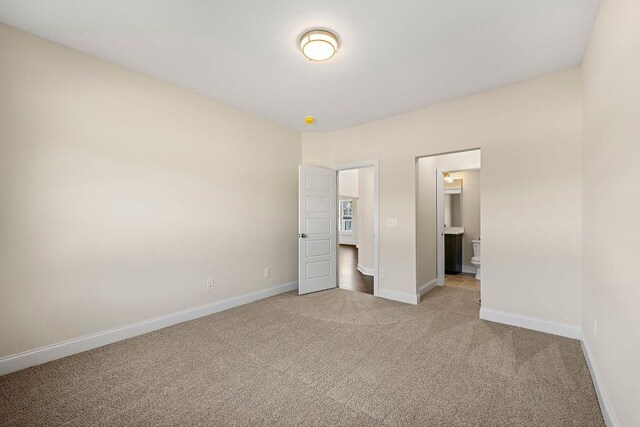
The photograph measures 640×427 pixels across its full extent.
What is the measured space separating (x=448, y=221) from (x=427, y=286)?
8.25ft

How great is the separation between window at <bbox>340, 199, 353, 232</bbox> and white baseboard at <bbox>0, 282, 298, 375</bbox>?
8118 millimetres

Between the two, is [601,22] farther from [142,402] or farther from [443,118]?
[142,402]

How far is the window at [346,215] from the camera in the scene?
1175 centimetres

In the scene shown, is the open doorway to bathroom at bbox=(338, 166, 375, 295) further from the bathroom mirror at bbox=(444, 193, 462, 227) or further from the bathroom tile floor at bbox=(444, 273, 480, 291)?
the bathroom mirror at bbox=(444, 193, 462, 227)

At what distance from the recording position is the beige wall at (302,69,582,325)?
279 cm

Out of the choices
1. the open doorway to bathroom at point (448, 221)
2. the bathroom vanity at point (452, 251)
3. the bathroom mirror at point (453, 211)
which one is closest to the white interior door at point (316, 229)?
the open doorway to bathroom at point (448, 221)

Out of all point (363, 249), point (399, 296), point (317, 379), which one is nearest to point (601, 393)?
point (317, 379)

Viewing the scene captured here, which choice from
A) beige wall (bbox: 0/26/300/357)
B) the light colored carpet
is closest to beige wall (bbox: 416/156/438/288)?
the light colored carpet

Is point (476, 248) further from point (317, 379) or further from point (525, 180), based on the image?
point (317, 379)

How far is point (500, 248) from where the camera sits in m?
3.17

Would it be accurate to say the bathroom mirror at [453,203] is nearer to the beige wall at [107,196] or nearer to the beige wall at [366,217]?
the beige wall at [366,217]

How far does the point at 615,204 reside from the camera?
5.30 feet

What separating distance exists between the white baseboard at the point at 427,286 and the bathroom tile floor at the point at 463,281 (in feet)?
1.15

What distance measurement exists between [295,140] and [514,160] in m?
3.22
